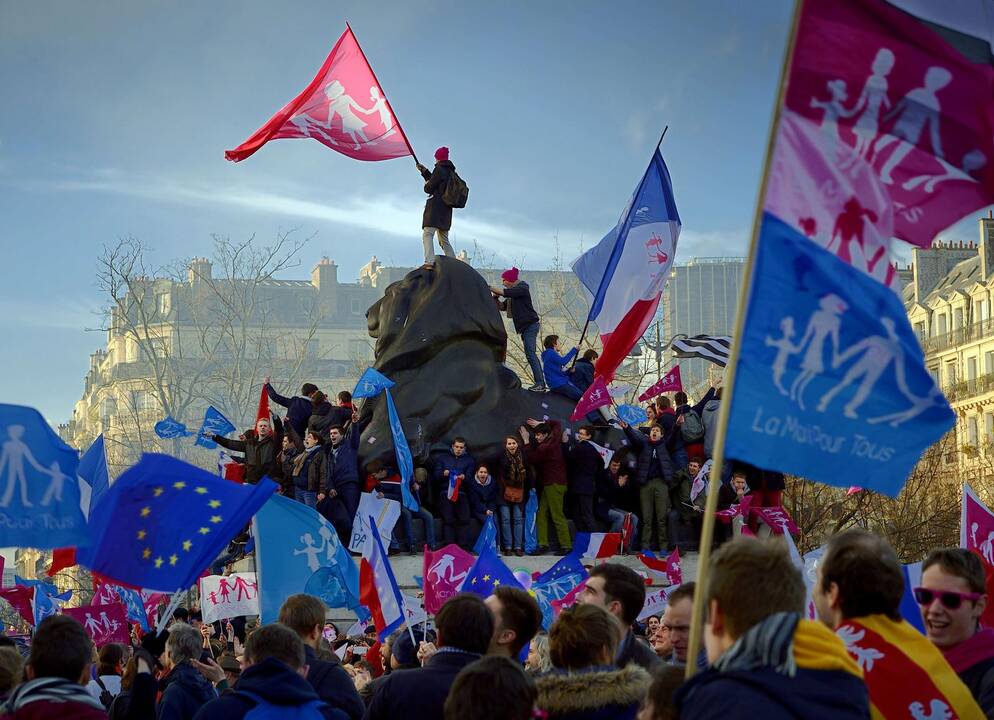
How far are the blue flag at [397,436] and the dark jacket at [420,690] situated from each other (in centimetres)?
1182

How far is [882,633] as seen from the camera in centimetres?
507

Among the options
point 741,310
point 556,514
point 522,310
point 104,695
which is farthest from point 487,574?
point 522,310

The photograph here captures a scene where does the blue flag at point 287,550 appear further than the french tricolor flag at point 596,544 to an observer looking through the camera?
No

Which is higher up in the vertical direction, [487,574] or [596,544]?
[487,574]

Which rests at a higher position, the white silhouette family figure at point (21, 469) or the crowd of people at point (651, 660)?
the white silhouette family figure at point (21, 469)

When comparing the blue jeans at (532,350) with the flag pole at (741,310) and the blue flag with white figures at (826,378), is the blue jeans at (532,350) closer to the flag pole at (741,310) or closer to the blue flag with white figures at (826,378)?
the blue flag with white figures at (826,378)

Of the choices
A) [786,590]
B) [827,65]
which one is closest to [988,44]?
[827,65]

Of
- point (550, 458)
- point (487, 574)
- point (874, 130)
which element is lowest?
point (487, 574)

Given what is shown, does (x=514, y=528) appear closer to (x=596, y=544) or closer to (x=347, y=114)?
(x=596, y=544)

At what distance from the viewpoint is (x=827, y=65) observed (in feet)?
17.6

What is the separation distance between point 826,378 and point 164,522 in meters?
4.68

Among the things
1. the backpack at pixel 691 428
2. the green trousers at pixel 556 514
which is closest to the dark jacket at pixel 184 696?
the green trousers at pixel 556 514

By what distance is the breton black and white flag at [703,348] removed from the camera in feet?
67.7

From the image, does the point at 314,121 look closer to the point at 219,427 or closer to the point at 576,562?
the point at 219,427
